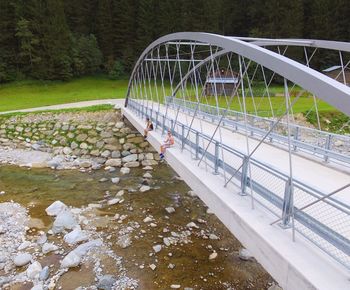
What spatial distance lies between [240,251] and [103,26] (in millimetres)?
54904

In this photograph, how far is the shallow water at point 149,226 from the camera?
1032 cm

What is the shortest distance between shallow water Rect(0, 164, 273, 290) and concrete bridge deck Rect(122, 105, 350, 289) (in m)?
2.89

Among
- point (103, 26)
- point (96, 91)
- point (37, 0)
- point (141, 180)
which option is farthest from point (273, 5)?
point (141, 180)

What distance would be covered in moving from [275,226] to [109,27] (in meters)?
58.4

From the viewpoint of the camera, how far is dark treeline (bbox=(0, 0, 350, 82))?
5094cm

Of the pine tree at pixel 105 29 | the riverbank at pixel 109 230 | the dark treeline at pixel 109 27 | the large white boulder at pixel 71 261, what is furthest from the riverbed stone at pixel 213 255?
the pine tree at pixel 105 29

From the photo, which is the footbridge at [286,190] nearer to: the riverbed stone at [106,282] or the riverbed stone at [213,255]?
the riverbed stone at [213,255]

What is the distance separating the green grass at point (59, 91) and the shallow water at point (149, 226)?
61.3 ft

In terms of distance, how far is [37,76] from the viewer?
164 feet

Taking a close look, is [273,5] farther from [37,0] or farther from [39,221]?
[39,221]

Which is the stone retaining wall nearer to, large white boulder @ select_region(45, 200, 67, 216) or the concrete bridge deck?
large white boulder @ select_region(45, 200, 67, 216)

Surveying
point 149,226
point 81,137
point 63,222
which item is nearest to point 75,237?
point 63,222

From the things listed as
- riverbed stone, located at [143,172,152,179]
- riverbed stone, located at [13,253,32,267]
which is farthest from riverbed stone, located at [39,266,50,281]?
riverbed stone, located at [143,172,152,179]

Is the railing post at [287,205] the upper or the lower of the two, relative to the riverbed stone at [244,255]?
upper
